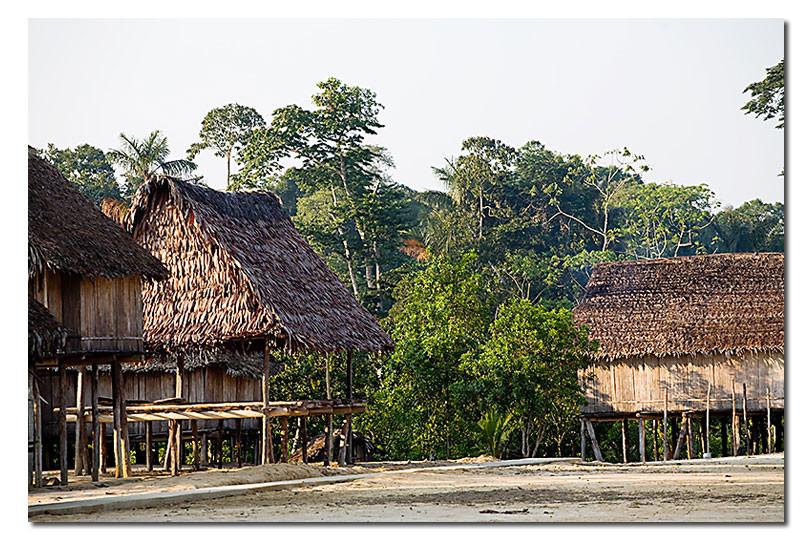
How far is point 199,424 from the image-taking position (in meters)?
19.9

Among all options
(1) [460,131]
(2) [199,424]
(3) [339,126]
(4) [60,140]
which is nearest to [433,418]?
(2) [199,424]

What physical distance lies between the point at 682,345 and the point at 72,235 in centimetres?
1233

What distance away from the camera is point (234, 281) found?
1661cm

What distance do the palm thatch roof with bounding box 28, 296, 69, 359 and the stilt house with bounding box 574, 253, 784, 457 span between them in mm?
12549

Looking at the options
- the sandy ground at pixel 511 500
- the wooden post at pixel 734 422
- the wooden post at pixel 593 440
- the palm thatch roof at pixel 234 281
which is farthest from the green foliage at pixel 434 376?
the sandy ground at pixel 511 500

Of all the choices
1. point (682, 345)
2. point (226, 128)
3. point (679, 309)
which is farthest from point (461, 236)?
point (679, 309)

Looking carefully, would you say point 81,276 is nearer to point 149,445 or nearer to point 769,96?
point 149,445

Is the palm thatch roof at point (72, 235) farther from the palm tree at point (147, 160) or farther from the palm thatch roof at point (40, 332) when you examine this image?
the palm thatch roof at point (40, 332)

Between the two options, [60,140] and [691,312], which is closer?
[60,140]

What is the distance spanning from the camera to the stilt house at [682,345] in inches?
894

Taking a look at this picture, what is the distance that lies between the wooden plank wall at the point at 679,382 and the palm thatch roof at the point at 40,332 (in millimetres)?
13990

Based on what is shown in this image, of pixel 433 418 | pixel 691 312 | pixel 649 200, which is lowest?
pixel 433 418
